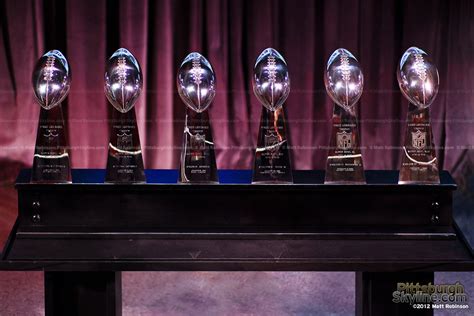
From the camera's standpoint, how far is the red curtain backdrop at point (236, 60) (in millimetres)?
2727

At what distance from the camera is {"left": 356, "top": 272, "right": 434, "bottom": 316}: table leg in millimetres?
1573

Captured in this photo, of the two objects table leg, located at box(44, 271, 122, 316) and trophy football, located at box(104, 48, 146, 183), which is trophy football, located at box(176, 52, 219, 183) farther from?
table leg, located at box(44, 271, 122, 316)

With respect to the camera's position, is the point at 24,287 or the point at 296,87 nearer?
the point at 24,287

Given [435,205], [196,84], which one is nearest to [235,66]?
[196,84]

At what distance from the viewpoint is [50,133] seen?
5.28 ft

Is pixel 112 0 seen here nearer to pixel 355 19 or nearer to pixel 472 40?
pixel 355 19

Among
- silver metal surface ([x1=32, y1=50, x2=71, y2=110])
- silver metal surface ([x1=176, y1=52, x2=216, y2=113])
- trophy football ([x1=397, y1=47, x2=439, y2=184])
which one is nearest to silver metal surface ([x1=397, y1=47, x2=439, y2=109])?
trophy football ([x1=397, y1=47, x2=439, y2=184])

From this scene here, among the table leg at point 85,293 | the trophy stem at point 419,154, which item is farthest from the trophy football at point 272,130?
the table leg at point 85,293

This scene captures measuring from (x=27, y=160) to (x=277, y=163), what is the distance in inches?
61.9

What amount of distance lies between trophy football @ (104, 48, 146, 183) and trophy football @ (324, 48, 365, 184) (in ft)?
1.58

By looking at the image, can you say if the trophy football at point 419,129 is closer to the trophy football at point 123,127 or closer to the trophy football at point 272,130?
the trophy football at point 272,130

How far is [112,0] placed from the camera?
2.76 meters

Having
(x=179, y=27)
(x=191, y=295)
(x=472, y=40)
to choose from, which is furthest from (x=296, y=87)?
(x=191, y=295)

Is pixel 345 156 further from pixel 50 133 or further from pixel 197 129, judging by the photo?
pixel 50 133
